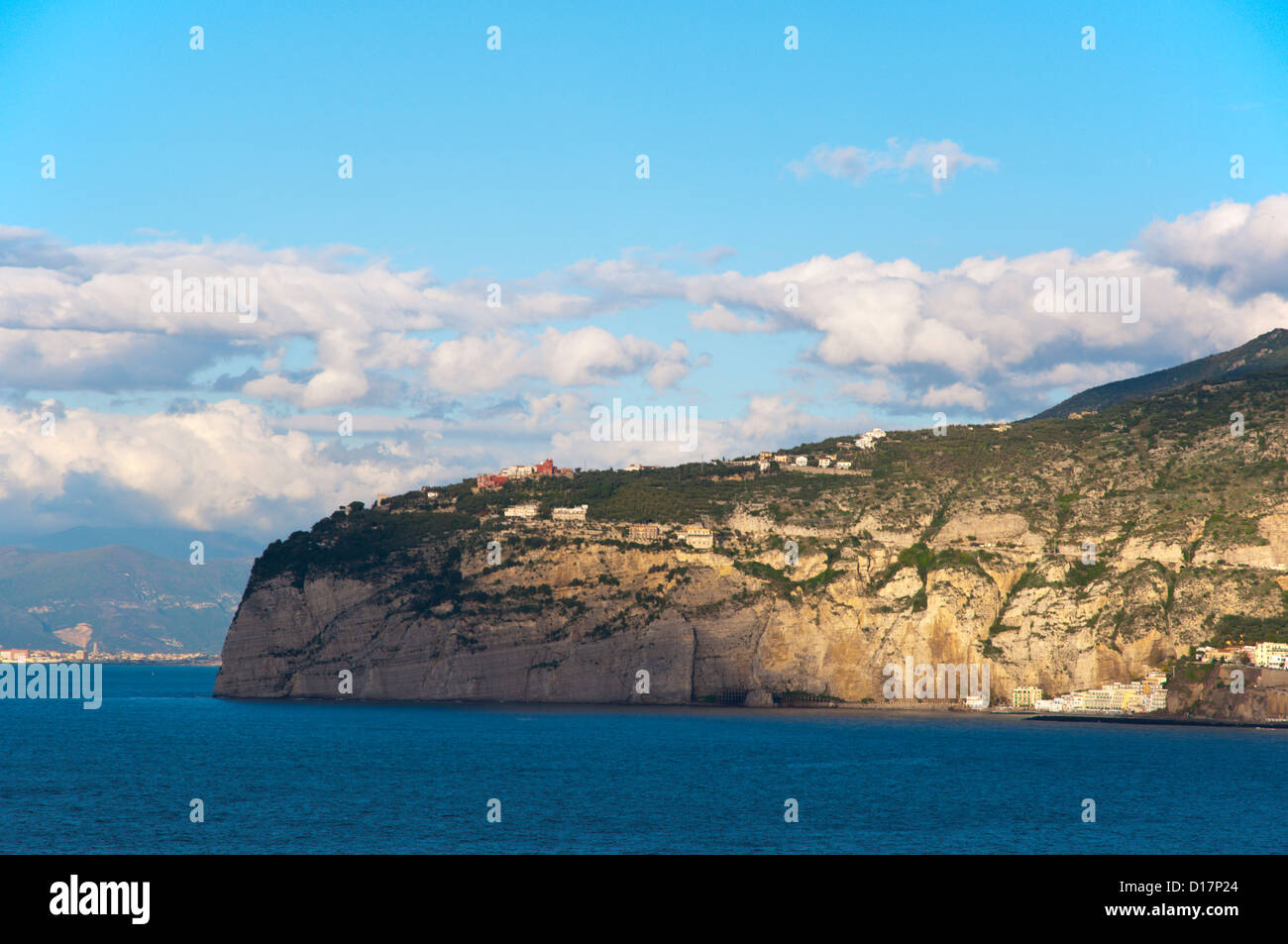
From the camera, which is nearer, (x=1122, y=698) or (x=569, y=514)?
(x=1122, y=698)

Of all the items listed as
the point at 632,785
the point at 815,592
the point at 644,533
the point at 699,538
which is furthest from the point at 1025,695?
the point at 632,785

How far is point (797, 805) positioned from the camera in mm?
63969

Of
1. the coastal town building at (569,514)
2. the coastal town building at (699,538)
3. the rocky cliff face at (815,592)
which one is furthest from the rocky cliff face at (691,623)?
the coastal town building at (569,514)

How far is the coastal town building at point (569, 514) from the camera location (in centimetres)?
15612

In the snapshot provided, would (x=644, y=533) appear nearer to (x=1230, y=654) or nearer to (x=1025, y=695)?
(x=1025, y=695)

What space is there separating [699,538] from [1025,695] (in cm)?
4026

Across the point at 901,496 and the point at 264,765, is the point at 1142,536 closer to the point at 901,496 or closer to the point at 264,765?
the point at 901,496

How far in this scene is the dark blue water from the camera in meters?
54.2

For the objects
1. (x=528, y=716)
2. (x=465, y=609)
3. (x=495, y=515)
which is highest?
(x=495, y=515)

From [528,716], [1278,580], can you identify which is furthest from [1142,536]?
[528,716]

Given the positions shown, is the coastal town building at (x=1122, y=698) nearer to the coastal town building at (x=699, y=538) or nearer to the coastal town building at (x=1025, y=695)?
the coastal town building at (x=1025, y=695)

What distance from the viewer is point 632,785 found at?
71.6 metres

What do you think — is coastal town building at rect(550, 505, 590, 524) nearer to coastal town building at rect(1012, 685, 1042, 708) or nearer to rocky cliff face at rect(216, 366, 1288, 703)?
rocky cliff face at rect(216, 366, 1288, 703)
